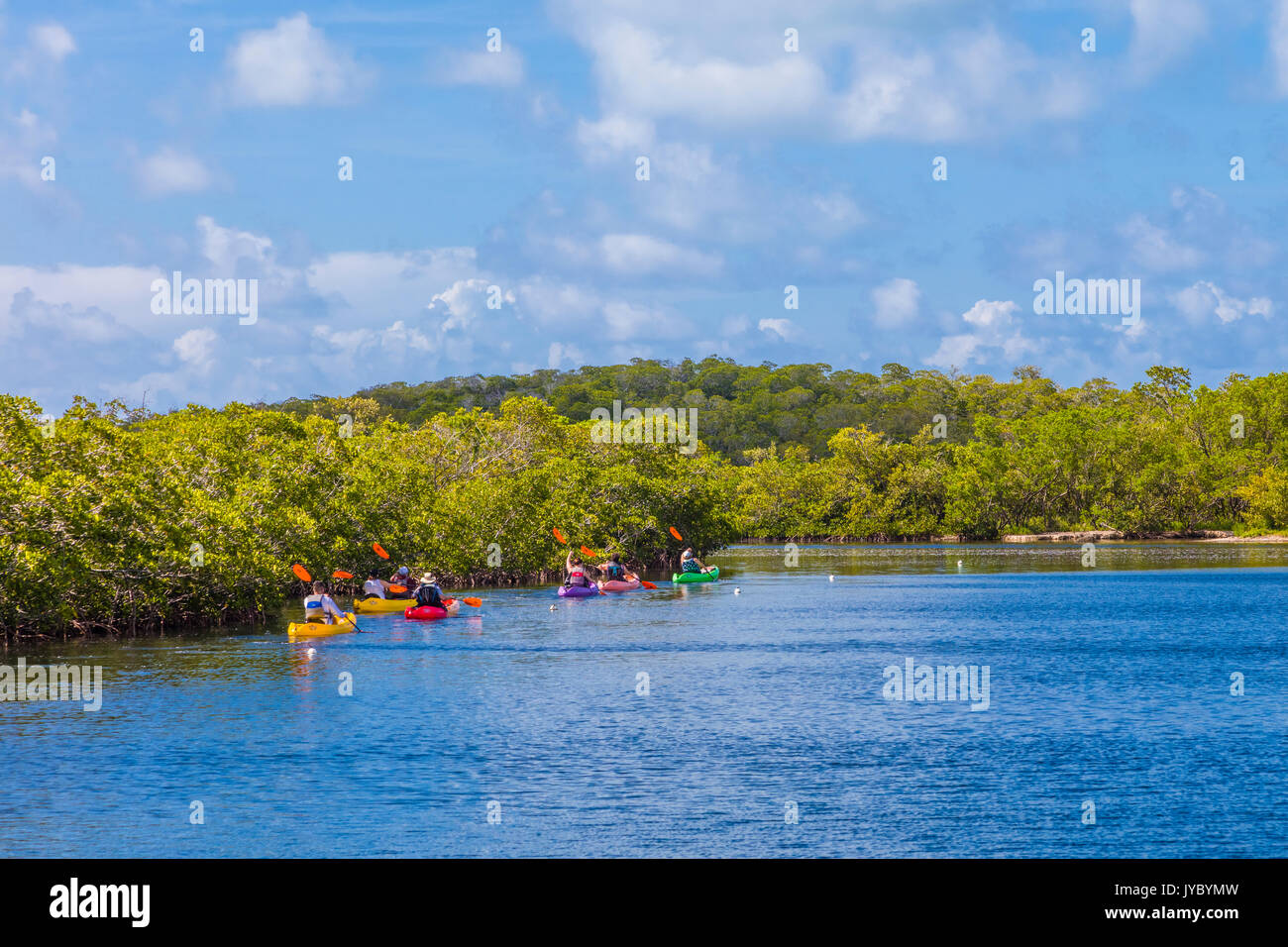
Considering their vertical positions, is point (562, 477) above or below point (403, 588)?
above

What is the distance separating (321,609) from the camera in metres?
36.6

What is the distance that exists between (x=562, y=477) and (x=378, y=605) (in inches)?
887

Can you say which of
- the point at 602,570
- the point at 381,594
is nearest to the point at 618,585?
the point at 602,570

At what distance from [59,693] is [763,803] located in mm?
15888

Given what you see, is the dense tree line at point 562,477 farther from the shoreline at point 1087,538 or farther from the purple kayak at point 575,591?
the purple kayak at point 575,591

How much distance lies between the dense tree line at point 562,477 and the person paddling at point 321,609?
2245 millimetres

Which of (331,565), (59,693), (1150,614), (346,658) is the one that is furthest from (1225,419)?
(59,693)

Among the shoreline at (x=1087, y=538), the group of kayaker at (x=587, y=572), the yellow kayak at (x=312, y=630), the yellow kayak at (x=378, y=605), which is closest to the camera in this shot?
the yellow kayak at (x=312, y=630)

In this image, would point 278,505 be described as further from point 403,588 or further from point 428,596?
point 428,596

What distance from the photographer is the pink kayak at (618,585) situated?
184 ft

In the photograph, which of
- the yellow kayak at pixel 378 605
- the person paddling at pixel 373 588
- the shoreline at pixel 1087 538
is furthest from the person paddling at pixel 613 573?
the shoreline at pixel 1087 538

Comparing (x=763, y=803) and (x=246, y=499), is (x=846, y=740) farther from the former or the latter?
(x=246, y=499)

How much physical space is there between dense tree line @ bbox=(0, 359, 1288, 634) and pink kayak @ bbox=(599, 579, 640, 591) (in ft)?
14.7

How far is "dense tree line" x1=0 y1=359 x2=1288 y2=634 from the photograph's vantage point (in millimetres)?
33125
